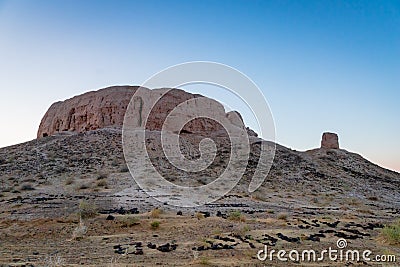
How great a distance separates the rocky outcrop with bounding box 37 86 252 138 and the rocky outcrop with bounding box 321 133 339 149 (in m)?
12.2

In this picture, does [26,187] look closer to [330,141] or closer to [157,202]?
[157,202]

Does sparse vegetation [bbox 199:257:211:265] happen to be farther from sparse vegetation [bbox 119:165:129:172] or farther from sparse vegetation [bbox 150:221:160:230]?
sparse vegetation [bbox 119:165:129:172]

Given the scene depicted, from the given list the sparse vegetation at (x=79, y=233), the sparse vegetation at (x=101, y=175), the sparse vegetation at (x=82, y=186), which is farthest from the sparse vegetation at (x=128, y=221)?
the sparse vegetation at (x=101, y=175)

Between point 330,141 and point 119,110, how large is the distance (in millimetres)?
24161

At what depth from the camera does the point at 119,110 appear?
158 ft

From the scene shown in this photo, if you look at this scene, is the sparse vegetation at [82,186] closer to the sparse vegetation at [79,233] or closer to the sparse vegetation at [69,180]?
the sparse vegetation at [69,180]

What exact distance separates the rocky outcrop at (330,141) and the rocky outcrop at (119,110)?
482 inches

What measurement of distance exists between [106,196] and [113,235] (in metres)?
8.45

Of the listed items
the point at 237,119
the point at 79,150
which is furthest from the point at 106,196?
the point at 237,119

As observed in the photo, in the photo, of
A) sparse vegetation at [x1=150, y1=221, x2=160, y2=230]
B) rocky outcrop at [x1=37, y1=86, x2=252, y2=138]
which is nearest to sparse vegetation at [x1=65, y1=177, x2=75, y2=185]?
sparse vegetation at [x1=150, y1=221, x2=160, y2=230]

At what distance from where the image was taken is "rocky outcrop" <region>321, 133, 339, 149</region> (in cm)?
4556

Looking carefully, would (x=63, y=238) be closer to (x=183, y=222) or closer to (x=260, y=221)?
(x=183, y=222)

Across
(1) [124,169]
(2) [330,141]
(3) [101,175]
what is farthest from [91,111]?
(2) [330,141]

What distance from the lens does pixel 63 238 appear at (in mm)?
11078
